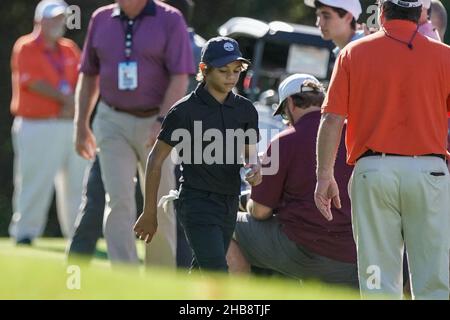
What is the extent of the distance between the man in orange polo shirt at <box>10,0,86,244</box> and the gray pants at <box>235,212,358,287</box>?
499 cm

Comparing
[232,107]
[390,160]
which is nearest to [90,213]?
[232,107]

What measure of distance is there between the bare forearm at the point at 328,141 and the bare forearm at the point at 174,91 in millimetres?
2638

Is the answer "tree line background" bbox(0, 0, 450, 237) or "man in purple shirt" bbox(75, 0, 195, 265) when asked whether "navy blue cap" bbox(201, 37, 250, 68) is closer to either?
"man in purple shirt" bbox(75, 0, 195, 265)

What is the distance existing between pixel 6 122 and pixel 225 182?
1443 centimetres

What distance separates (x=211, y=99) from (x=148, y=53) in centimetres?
219

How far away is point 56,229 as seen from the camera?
20.9 m

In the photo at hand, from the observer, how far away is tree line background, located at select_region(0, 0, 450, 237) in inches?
858

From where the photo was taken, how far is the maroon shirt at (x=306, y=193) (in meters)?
8.62

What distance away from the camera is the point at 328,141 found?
7.29m

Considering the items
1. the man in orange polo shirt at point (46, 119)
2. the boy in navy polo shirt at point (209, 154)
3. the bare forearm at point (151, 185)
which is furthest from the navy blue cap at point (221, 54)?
the man in orange polo shirt at point (46, 119)

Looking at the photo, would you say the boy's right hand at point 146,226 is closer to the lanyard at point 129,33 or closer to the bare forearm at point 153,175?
the bare forearm at point 153,175

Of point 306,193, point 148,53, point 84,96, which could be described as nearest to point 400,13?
point 306,193
